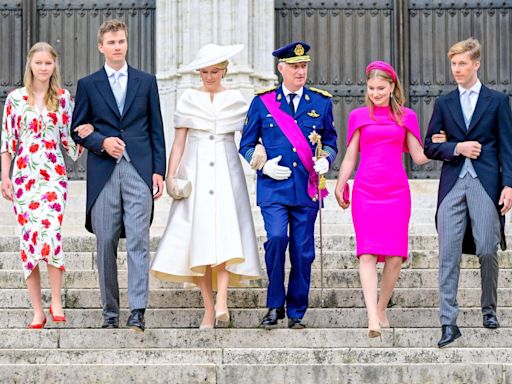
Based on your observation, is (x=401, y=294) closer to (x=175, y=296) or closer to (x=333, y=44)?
(x=175, y=296)

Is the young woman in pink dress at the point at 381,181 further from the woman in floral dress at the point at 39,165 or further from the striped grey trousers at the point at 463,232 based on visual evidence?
the woman in floral dress at the point at 39,165

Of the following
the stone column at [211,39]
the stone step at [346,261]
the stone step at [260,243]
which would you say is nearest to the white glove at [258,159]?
the stone step at [346,261]

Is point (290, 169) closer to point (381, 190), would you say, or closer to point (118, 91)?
point (381, 190)

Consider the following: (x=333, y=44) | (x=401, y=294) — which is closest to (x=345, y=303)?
(x=401, y=294)

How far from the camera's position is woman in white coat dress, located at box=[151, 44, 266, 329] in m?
9.07

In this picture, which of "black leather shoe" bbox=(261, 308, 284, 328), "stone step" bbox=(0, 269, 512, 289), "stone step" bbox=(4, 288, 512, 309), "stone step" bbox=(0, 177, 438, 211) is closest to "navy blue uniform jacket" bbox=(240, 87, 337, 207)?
"black leather shoe" bbox=(261, 308, 284, 328)

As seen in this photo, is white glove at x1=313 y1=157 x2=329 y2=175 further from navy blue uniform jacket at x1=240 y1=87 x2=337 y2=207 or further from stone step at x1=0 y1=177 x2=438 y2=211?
stone step at x1=0 y1=177 x2=438 y2=211

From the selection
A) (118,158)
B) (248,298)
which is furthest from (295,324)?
(118,158)

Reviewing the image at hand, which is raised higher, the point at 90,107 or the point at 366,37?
the point at 366,37

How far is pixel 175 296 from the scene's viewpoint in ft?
31.6

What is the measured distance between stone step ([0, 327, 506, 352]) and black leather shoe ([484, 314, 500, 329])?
0.03 metres

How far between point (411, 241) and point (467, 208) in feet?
7.38

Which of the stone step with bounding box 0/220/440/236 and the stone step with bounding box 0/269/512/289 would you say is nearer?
the stone step with bounding box 0/269/512/289

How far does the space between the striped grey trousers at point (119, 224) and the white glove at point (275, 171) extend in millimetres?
805
